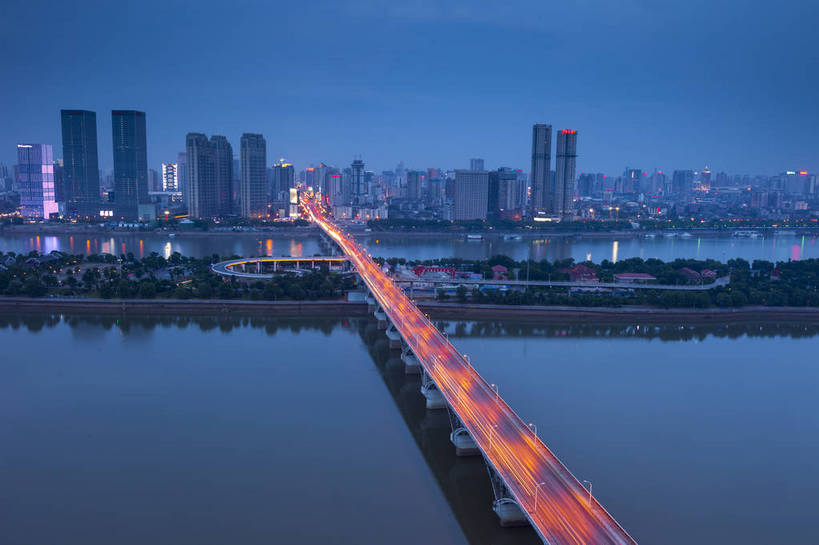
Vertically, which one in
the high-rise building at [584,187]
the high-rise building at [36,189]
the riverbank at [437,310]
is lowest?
the riverbank at [437,310]

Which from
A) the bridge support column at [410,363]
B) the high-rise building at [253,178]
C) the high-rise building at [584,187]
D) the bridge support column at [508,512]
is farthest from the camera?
the high-rise building at [584,187]

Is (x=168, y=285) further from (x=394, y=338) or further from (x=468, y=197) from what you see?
(x=468, y=197)

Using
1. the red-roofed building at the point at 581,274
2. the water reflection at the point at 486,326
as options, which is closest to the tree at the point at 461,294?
the water reflection at the point at 486,326

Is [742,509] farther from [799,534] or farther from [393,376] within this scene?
[393,376]

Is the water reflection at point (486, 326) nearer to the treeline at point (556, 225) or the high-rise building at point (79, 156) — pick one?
the treeline at point (556, 225)

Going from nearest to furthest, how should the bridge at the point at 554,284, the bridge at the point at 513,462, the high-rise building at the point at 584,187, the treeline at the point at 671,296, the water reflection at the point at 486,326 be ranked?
the bridge at the point at 513,462, the water reflection at the point at 486,326, the treeline at the point at 671,296, the bridge at the point at 554,284, the high-rise building at the point at 584,187

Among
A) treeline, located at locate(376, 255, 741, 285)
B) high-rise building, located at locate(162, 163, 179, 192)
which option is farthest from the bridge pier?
high-rise building, located at locate(162, 163, 179, 192)

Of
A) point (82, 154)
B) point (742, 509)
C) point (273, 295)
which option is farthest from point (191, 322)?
point (82, 154)
